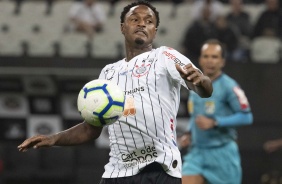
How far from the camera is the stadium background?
10.9 meters

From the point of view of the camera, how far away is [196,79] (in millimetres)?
4664

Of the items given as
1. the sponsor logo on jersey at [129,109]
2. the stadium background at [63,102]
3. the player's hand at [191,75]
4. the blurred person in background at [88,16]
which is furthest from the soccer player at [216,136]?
the blurred person in background at [88,16]

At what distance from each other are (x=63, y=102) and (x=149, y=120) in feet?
20.6

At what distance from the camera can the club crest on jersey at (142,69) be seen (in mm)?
5293

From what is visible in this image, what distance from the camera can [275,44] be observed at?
11.6 m

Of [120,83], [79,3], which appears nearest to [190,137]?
[120,83]

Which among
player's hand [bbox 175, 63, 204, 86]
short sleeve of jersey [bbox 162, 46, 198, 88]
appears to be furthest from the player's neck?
player's hand [bbox 175, 63, 204, 86]

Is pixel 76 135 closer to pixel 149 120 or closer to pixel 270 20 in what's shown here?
pixel 149 120

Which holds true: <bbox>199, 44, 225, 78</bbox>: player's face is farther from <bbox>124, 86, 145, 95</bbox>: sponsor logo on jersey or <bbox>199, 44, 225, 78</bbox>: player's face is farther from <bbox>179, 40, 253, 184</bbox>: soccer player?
<bbox>124, 86, 145, 95</bbox>: sponsor logo on jersey

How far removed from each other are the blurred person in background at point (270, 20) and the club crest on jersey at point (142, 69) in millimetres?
6813

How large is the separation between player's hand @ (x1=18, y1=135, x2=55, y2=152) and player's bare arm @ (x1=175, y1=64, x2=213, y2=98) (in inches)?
40.8

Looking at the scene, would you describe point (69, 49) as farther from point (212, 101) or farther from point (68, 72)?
point (212, 101)

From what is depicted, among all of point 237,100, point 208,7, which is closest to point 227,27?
point 208,7

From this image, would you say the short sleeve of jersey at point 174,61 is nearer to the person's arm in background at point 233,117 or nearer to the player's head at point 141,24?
the player's head at point 141,24
